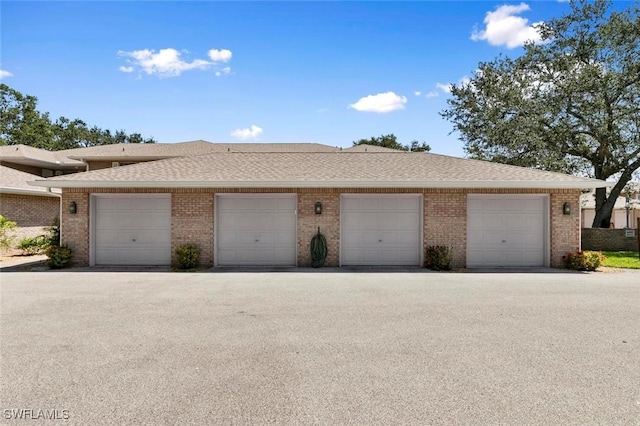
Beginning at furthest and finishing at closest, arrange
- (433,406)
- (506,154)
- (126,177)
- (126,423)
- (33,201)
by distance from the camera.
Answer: (506,154) → (33,201) → (126,177) → (433,406) → (126,423)

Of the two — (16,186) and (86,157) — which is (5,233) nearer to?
(16,186)

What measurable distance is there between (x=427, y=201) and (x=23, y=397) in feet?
35.4

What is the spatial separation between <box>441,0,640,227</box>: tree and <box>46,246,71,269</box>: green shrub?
815 inches

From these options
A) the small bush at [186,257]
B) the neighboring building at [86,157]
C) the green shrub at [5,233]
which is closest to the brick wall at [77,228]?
the small bush at [186,257]

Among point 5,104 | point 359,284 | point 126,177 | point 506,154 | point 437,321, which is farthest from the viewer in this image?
point 5,104

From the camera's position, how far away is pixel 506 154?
21.8 m

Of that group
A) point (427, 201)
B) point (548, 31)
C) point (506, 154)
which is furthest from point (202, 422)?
point (548, 31)

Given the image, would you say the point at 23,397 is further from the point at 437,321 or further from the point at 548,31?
the point at 548,31

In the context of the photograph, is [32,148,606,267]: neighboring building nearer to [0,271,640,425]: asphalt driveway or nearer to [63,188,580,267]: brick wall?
[63,188,580,267]: brick wall

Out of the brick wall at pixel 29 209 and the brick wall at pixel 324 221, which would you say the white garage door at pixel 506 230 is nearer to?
the brick wall at pixel 324 221

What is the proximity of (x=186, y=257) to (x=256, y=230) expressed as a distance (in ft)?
7.51

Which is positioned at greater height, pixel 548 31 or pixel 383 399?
pixel 548 31

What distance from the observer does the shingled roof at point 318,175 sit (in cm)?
1146

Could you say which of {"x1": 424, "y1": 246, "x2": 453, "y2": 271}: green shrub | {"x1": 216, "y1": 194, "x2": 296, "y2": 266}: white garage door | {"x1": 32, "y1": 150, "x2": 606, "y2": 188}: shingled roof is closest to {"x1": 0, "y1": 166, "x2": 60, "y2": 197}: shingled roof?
{"x1": 32, "y1": 150, "x2": 606, "y2": 188}: shingled roof
